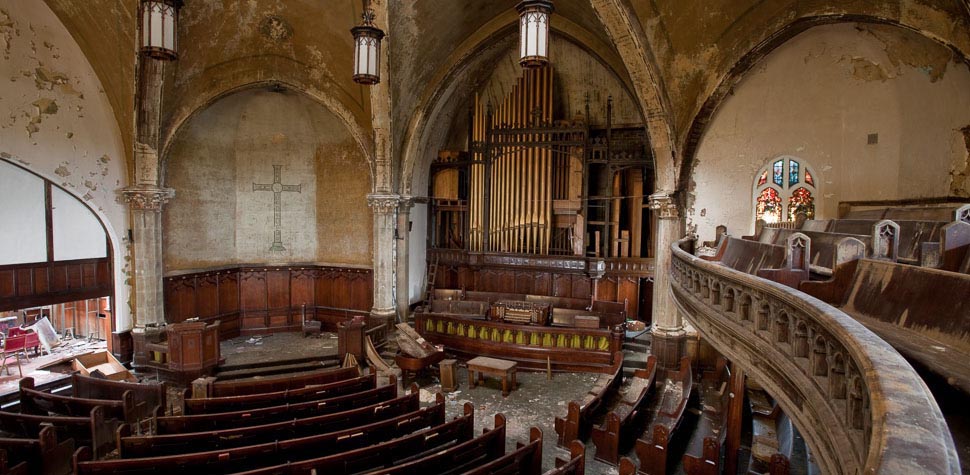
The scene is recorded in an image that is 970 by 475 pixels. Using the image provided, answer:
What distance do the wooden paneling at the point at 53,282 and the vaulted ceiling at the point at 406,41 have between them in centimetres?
306

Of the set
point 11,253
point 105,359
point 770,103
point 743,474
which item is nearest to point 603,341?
point 743,474

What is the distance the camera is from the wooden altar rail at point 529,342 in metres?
9.87

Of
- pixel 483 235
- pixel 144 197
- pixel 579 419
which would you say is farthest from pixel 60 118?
pixel 579 419

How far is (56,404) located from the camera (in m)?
6.59

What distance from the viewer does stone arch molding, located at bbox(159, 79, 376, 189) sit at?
10.5 metres

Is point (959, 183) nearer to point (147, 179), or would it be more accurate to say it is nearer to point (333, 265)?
point (333, 265)

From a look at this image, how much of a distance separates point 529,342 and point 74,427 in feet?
24.1

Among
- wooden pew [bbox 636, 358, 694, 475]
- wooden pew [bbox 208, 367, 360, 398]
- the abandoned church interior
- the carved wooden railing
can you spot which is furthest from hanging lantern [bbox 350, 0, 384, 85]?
wooden pew [bbox 636, 358, 694, 475]

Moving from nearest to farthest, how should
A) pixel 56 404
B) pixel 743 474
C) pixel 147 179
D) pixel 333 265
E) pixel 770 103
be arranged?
1. pixel 743 474
2. pixel 56 404
3. pixel 770 103
4. pixel 147 179
5. pixel 333 265

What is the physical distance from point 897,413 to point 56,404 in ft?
28.8

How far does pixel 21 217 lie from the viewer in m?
9.92

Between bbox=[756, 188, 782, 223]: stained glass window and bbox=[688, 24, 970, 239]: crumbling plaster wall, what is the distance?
0.17 meters

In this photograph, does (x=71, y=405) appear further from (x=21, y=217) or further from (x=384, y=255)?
(x=384, y=255)

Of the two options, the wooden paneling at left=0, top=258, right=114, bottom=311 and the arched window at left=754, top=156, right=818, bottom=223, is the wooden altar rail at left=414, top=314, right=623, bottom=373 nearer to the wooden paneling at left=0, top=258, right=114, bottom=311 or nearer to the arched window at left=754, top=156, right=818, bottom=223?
the arched window at left=754, top=156, right=818, bottom=223
